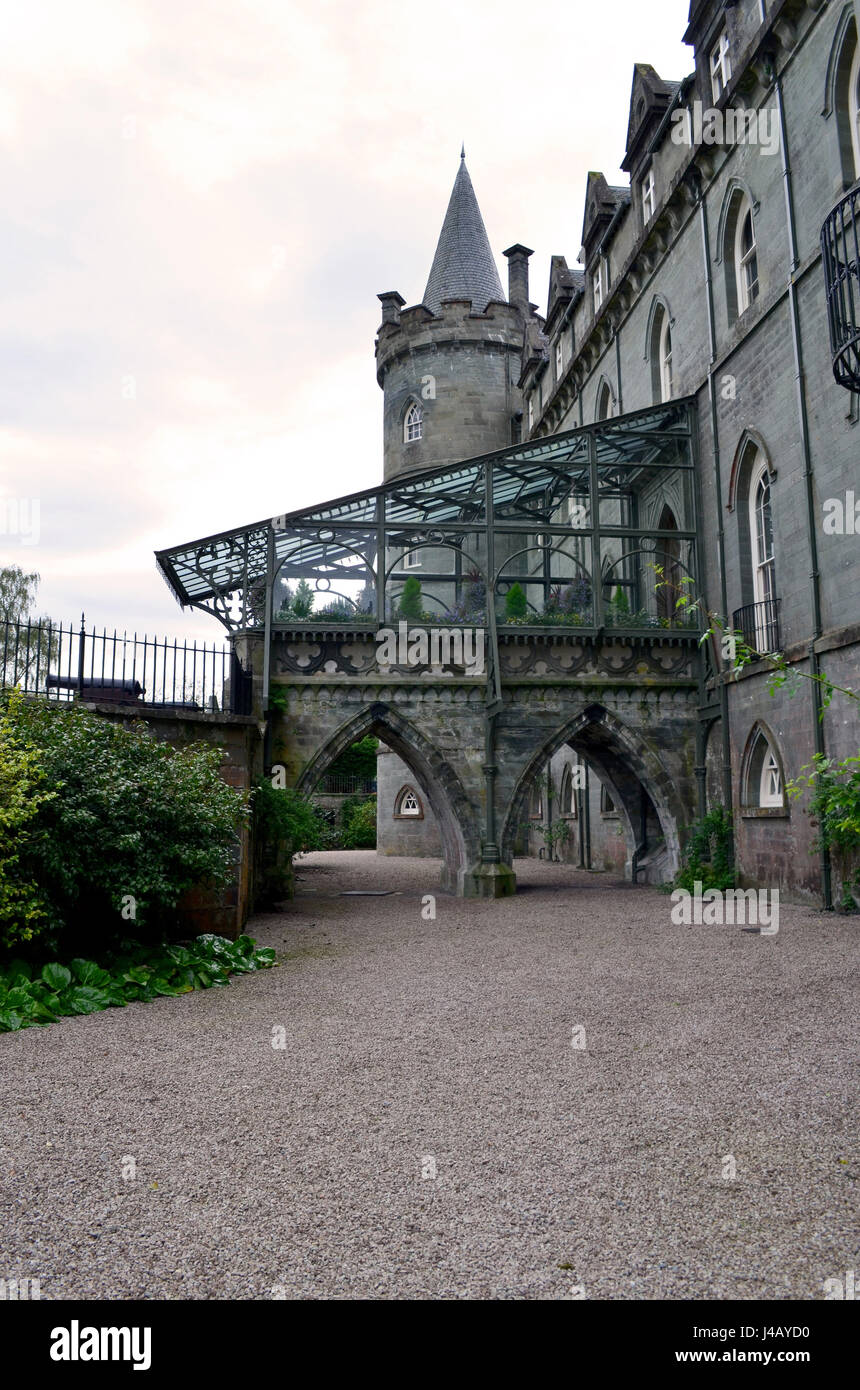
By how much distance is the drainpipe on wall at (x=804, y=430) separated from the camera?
1318cm

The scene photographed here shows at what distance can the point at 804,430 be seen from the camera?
1376 cm

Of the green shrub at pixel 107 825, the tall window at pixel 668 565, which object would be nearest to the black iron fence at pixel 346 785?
the tall window at pixel 668 565

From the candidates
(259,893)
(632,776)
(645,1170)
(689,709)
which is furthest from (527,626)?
(645,1170)

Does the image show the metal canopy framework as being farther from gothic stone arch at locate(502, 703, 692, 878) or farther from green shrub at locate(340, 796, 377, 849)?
green shrub at locate(340, 796, 377, 849)

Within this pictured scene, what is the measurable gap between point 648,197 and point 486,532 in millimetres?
8276

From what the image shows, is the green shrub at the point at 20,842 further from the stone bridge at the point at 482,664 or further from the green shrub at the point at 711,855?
the green shrub at the point at 711,855

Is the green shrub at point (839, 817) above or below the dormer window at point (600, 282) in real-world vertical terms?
below

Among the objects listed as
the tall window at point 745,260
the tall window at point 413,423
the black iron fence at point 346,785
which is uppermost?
the tall window at point 413,423

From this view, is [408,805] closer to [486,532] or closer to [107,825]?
[486,532]

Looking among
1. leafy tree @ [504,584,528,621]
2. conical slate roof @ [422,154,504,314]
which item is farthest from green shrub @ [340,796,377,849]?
leafy tree @ [504,584,528,621]

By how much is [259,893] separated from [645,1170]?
12.4m

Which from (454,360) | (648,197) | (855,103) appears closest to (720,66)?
(648,197)

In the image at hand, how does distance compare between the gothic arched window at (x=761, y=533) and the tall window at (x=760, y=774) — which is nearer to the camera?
the tall window at (x=760, y=774)

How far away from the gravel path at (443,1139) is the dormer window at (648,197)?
660 inches
